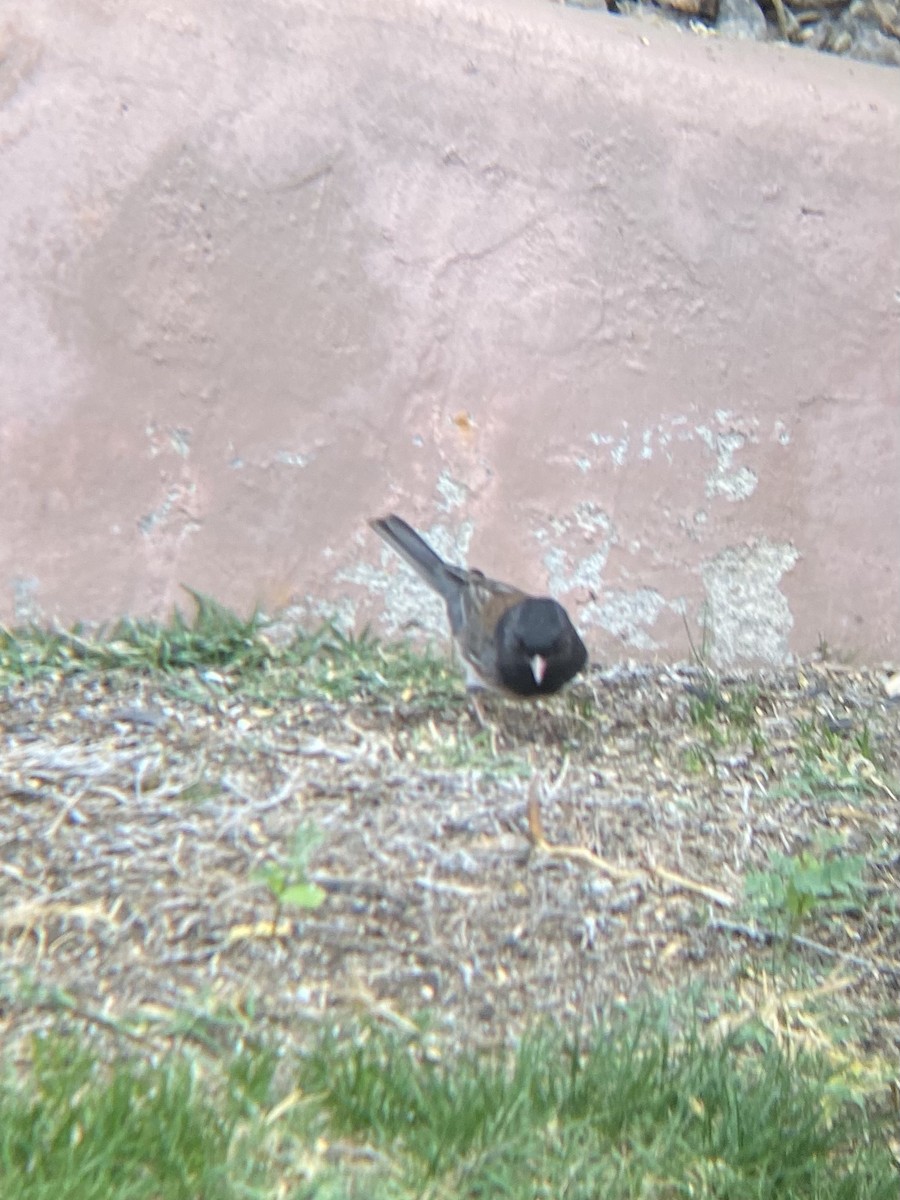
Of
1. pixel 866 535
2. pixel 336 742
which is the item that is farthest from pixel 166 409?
pixel 866 535

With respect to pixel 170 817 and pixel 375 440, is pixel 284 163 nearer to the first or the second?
pixel 375 440

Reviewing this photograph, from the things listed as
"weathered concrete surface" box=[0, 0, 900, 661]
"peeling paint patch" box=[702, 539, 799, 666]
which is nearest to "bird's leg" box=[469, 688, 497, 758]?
"weathered concrete surface" box=[0, 0, 900, 661]

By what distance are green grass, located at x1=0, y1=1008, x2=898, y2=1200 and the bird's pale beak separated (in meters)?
1.51

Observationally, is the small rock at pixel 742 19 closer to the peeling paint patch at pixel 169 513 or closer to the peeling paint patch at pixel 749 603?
the peeling paint patch at pixel 749 603

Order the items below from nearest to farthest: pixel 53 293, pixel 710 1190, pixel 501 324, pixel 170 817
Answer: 1. pixel 710 1190
2. pixel 170 817
3. pixel 53 293
4. pixel 501 324

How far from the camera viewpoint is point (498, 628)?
13.2 feet

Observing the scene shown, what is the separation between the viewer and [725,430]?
15.6 feet

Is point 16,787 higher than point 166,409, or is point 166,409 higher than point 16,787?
point 166,409

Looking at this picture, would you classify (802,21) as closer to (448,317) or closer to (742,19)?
(742,19)

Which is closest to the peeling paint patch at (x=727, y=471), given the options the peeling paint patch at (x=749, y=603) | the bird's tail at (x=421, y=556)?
the peeling paint patch at (x=749, y=603)

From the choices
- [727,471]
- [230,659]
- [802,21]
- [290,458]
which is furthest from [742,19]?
[230,659]

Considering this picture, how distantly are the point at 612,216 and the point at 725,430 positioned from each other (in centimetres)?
78

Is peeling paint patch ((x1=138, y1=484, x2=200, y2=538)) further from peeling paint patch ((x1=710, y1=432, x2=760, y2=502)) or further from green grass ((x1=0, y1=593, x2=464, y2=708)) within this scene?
peeling paint patch ((x1=710, y1=432, x2=760, y2=502))

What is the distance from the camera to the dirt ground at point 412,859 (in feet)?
9.09
